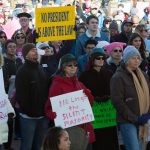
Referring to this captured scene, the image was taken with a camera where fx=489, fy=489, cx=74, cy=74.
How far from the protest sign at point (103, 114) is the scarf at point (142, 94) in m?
0.63

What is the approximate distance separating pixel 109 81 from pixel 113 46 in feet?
3.33

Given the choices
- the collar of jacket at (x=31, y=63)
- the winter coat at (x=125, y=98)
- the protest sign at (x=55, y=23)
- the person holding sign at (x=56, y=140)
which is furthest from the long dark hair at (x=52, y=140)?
the protest sign at (x=55, y=23)

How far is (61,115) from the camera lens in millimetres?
5840

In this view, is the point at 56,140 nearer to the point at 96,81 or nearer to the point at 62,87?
the point at 62,87

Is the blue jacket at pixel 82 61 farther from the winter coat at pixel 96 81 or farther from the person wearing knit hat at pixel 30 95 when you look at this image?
the person wearing knit hat at pixel 30 95

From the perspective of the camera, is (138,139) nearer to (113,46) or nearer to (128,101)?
(128,101)

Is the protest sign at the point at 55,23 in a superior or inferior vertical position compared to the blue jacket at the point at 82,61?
superior

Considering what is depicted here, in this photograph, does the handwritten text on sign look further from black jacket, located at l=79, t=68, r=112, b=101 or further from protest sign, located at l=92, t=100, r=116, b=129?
protest sign, located at l=92, t=100, r=116, b=129

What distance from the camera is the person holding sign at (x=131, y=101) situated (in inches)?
234

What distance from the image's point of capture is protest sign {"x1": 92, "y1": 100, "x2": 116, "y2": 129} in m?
6.54

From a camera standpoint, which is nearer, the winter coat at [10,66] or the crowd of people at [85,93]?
the crowd of people at [85,93]

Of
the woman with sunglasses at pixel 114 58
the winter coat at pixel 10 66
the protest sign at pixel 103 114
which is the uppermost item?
the woman with sunglasses at pixel 114 58

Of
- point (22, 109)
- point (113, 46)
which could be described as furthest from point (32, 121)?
point (113, 46)

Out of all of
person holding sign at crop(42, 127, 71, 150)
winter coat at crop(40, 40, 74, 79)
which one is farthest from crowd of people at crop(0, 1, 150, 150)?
person holding sign at crop(42, 127, 71, 150)
